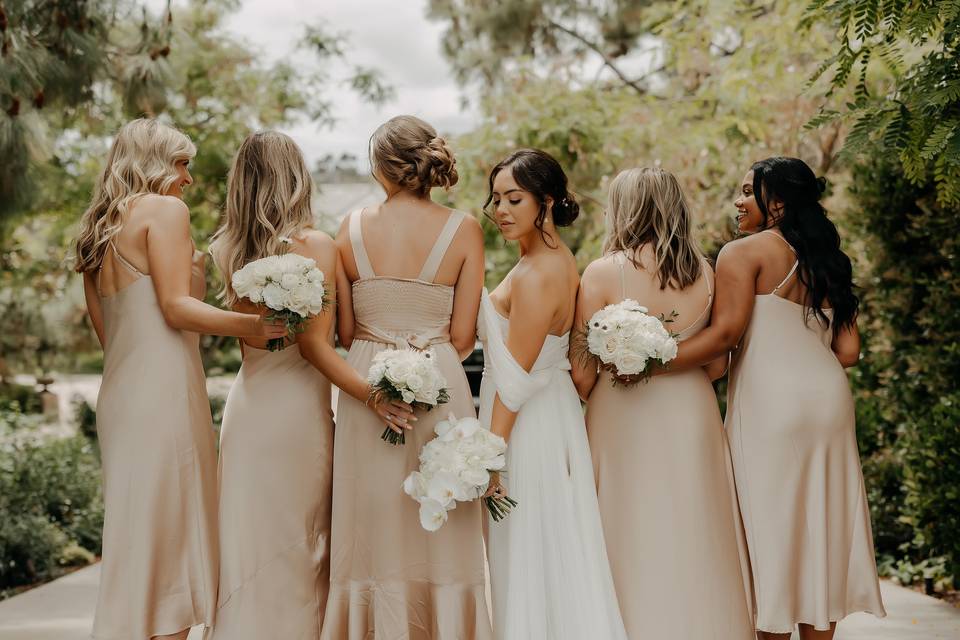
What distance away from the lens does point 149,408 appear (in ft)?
13.5

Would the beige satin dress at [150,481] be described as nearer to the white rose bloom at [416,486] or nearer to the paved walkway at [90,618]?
the white rose bloom at [416,486]

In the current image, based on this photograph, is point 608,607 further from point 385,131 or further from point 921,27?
point 921,27

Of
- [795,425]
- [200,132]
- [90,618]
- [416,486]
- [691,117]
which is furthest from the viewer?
[200,132]

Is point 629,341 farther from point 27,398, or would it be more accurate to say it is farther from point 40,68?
point 27,398

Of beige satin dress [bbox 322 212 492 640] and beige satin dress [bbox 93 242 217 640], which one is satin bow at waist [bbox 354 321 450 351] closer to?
beige satin dress [bbox 322 212 492 640]

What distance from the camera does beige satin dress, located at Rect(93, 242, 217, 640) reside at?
4043mm

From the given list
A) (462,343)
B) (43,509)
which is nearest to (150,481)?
(462,343)

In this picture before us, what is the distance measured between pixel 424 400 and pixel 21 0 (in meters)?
4.32

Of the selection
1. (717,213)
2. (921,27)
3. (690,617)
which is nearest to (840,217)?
(717,213)

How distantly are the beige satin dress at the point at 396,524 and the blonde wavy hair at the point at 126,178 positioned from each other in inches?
35.7

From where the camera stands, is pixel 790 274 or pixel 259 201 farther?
pixel 790 274

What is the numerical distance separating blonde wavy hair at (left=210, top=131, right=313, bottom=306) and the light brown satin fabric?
208 cm

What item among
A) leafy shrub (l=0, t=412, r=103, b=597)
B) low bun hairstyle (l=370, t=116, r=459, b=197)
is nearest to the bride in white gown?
low bun hairstyle (l=370, t=116, r=459, b=197)

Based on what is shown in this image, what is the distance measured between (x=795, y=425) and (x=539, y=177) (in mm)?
1547
